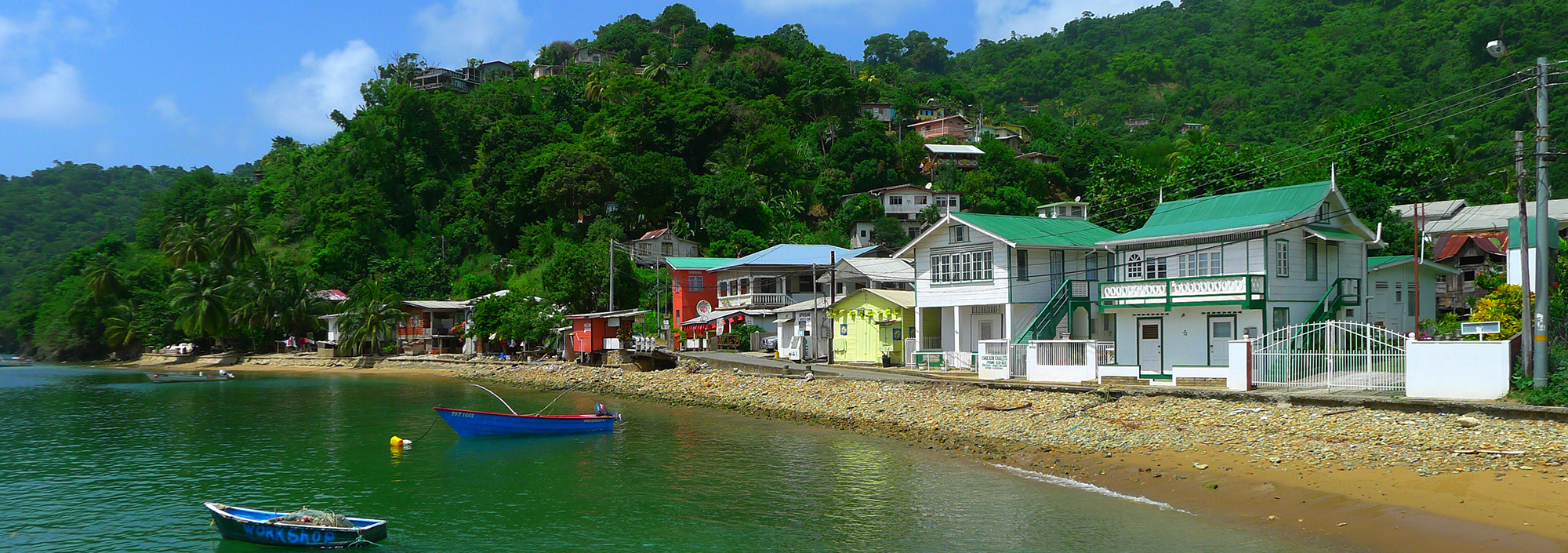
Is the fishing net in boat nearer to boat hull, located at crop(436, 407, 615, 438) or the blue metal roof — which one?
boat hull, located at crop(436, 407, 615, 438)

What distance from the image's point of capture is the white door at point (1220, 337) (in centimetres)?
2881

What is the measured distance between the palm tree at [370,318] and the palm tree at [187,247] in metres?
22.1

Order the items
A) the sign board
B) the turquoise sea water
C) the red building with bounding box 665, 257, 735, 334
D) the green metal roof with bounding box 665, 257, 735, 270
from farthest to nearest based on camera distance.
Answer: the green metal roof with bounding box 665, 257, 735, 270, the red building with bounding box 665, 257, 735, 334, the sign board, the turquoise sea water

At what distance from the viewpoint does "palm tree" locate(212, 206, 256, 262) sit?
8450 centimetres

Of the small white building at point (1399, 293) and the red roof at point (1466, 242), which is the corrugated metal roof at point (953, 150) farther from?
the small white building at point (1399, 293)

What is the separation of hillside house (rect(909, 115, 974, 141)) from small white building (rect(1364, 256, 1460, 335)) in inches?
3130

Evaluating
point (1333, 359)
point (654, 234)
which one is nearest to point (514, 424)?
point (1333, 359)

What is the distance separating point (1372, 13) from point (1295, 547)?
148765 millimetres

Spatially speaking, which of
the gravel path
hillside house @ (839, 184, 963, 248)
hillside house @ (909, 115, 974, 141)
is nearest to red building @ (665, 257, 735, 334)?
the gravel path

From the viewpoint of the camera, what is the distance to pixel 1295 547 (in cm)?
1471

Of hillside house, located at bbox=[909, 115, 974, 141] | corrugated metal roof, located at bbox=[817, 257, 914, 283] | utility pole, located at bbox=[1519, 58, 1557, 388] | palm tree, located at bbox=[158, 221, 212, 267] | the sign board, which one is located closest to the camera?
utility pole, located at bbox=[1519, 58, 1557, 388]

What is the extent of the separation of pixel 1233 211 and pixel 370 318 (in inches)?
2376

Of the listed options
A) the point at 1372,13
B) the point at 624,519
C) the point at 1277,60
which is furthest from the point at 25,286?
the point at 1372,13

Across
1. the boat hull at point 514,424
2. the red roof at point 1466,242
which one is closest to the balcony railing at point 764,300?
the boat hull at point 514,424
